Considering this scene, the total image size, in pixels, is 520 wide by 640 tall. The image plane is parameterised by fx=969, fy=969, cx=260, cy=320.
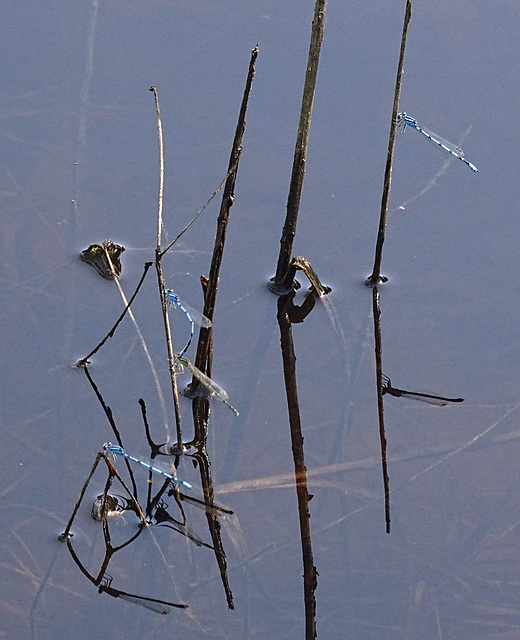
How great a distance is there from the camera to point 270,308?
3.26m

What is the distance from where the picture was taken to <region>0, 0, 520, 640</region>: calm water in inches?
98.7

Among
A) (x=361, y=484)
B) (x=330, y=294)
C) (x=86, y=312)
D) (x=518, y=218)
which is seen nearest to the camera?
(x=361, y=484)

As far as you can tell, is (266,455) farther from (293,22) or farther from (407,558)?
(293,22)

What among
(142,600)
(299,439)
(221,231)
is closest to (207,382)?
(299,439)

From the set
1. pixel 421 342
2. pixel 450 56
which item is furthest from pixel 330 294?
pixel 450 56

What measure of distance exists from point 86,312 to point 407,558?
4.18 feet

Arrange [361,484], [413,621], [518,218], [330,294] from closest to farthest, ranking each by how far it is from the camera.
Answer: [413,621]
[361,484]
[330,294]
[518,218]

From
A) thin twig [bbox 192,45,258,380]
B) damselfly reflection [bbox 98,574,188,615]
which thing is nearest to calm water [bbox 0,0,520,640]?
damselfly reflection [bbox 98,574,188,615]

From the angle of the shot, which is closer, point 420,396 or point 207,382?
point 207,382

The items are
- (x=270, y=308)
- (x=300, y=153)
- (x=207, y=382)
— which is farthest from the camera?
(x=270, y=308)

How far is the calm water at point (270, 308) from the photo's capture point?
2506mm

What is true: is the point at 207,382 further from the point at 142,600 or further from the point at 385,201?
the point at 385,201

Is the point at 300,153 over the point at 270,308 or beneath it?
over

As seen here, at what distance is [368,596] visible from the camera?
2516 mm
